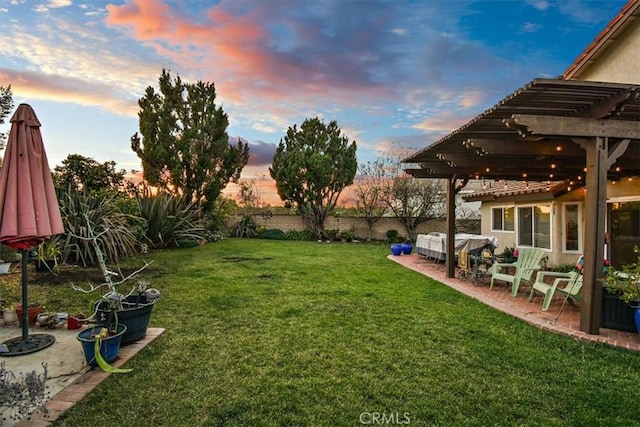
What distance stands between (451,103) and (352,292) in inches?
327

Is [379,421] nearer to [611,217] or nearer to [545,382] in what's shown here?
[545,382]

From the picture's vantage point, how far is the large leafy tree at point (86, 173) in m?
12.6

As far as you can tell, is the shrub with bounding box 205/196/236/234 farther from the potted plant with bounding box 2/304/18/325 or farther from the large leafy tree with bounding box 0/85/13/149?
the potted plant with bounding box 2/304/18/325

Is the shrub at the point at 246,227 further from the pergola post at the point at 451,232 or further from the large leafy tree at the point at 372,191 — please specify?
the pergola post at the point at 451,232

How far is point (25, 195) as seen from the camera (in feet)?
11.4

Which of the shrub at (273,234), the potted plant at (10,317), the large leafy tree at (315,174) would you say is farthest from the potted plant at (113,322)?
the shrub at (273,234)

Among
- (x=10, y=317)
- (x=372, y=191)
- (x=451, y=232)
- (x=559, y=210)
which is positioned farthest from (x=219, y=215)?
(x=559, y=210)

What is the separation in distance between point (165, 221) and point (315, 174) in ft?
26.0

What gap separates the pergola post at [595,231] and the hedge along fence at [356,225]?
45.4 ft

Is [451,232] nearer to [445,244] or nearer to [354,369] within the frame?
[445,244]

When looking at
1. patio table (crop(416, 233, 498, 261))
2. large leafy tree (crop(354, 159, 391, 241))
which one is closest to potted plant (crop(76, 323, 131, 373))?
patio table (crop(416, 233, 498, 261))

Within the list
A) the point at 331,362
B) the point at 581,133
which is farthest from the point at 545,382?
the point at 581,133

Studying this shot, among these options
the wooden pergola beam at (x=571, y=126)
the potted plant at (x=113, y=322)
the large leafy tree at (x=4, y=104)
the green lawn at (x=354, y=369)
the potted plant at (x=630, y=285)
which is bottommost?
the green lawn at (x=354, y=369)

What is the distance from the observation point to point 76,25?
719 cm
